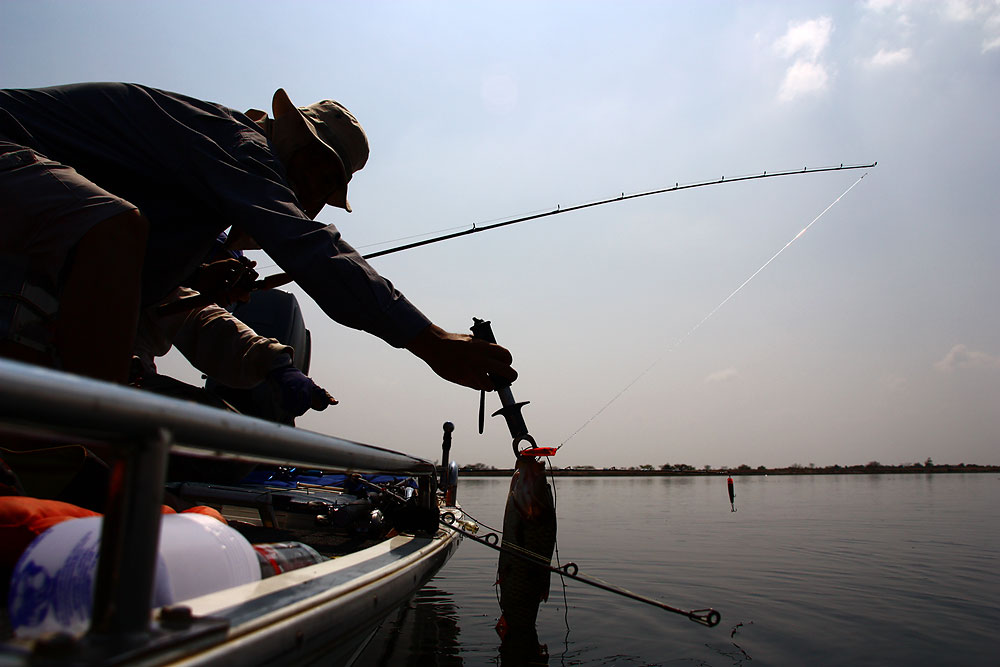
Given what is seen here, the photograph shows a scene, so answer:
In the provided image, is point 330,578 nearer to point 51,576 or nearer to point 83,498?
point 51,576

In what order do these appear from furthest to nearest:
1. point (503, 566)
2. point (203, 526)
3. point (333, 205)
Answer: point (503, 566) → point (333, 205) → point (203, 526)

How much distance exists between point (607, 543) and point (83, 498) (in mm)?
10490

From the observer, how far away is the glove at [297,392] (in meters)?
2.96

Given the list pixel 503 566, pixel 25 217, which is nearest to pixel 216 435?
pixel 25 217

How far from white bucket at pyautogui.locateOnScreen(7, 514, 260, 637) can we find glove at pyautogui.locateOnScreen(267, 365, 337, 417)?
69.4 inches

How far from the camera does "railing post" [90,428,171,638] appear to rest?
2.27 ft

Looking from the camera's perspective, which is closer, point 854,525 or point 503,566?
point 503,566

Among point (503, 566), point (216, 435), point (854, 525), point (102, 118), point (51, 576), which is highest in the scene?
point (102, 118)

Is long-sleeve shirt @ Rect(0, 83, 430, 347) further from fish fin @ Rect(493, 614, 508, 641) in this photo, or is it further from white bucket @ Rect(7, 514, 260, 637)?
fish fin @ Rect(493, 614, 508, 641)

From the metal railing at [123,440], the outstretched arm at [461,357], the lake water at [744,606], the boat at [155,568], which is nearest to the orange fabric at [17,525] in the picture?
the boat at [155,568]

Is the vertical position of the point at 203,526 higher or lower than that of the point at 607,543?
higher

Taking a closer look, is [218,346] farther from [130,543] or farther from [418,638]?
[130,543]

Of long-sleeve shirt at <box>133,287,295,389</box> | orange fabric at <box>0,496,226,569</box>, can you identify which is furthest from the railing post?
long-sleeve shirt at <box>133,287,295,389</box>

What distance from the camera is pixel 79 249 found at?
5.45ft
